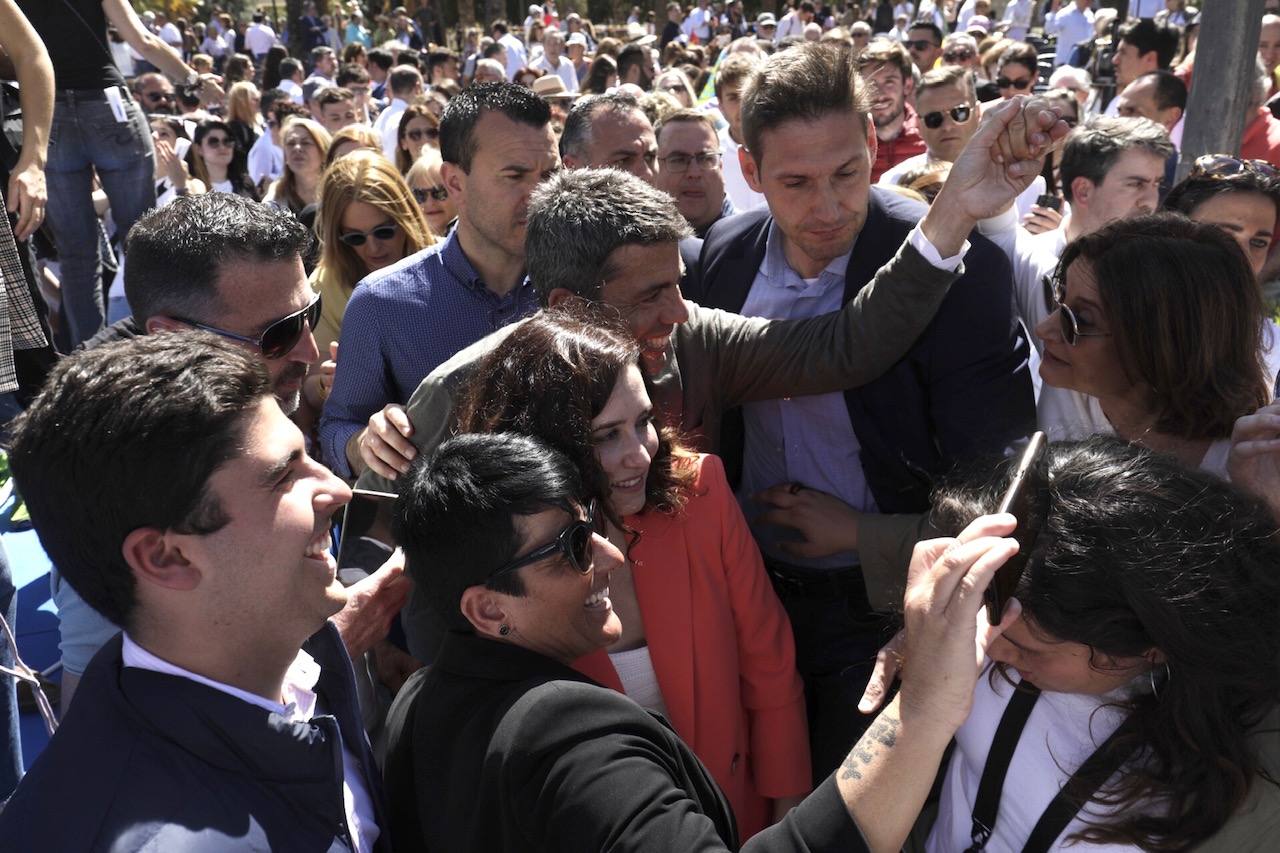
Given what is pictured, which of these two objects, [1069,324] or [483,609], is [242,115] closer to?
[1069,324]

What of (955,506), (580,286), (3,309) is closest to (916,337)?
(955,506)

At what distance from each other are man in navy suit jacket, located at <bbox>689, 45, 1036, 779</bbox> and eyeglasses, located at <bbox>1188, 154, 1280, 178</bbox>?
116cm

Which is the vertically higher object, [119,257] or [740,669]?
[740,669]

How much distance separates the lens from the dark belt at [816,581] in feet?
8.91

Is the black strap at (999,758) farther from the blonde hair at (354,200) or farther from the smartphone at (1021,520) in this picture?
the blonde hair at (354,200)

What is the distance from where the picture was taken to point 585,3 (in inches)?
1523

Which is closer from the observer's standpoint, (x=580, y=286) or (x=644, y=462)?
(x=644, y=462)

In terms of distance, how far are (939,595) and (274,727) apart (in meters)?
0.98

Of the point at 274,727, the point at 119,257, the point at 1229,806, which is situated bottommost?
the point at 119,257

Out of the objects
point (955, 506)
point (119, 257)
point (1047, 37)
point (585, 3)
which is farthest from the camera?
point (585, 3)

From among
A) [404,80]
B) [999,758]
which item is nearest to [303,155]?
[404,80]

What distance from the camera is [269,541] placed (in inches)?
64.3

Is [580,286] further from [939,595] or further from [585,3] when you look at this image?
[585,3]

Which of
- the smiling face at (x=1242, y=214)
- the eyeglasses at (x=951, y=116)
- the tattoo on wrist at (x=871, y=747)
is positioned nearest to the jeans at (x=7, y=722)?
the tattoo on wrist at (x=871, y=747)
